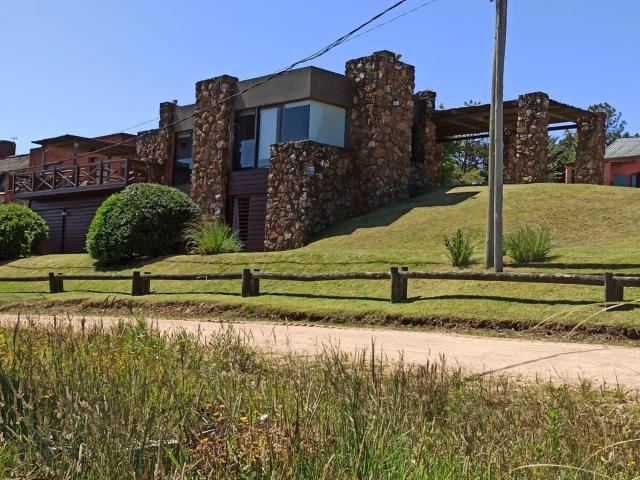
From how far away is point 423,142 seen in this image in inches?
1188

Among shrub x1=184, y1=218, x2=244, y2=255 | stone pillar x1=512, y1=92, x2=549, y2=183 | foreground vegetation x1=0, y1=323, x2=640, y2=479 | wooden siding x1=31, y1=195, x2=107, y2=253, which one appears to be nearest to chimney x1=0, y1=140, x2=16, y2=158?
wooden siding x1=31, y1=195, x2=107, y2=253

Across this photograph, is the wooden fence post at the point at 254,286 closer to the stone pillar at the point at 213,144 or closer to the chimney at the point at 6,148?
the stone pillar at the point at 213,144

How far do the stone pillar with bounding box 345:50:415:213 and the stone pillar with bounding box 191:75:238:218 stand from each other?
16.9 feet

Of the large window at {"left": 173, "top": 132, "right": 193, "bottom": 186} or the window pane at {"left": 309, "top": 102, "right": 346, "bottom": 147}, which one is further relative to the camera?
the large window at {"left": 173, "top": 132, "right": 193, "bottom": 186}

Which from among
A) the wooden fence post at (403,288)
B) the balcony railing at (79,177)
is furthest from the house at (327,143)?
the wooden fence post at (403,288)

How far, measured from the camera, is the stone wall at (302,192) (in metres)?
24.9

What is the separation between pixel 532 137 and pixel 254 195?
10898 millimetres

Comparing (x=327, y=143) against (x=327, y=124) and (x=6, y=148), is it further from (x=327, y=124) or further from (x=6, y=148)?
(x=6, y=148)

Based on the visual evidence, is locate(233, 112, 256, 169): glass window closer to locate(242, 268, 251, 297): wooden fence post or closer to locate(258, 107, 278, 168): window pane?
locate(258, 107, 278, 168): window pane

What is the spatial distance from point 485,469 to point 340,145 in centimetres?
2432

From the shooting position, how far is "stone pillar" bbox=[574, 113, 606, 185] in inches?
1106

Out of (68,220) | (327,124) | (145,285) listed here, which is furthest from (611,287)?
(68,220)

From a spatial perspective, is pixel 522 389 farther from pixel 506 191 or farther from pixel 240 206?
pixel 240 206

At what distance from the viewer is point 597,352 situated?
9352mm
